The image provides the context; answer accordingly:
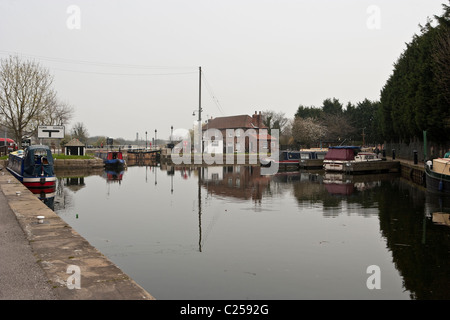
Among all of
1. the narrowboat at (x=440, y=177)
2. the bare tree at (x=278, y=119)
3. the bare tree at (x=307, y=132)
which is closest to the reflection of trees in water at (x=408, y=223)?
the narrowboat at (x=440, y=177)

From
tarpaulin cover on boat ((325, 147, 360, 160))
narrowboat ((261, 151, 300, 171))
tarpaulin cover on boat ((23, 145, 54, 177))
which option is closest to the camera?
tarpaulin cover on boat ((23, 145, 54, 177))

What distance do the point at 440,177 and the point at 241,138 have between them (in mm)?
65083

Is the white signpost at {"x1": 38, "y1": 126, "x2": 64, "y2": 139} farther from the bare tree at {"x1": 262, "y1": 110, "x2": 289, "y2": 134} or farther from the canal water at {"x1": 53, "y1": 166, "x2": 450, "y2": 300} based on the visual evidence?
the bare tree at {"x1": 262, "y1": 110, "x2": 289, "y2": 134}

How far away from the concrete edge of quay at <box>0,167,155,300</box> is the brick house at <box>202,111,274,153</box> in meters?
73.7

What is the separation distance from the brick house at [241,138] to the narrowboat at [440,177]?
60.1m

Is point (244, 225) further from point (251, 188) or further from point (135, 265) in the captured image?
point (251, 188)

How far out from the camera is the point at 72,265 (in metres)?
7.57

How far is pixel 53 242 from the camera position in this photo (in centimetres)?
935

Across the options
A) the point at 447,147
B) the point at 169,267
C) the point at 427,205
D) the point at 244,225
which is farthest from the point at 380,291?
the point at 447,147

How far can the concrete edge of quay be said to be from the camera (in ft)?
20.1

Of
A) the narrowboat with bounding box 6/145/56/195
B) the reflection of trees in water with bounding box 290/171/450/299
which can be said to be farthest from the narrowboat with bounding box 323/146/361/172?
the narrowboat with bounding box 6/145/56/195
